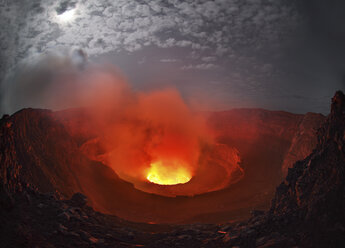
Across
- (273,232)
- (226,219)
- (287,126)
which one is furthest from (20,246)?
(287,126)

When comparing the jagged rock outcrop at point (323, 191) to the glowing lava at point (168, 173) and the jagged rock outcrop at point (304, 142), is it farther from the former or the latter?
the glowing lava at point (168, 173)

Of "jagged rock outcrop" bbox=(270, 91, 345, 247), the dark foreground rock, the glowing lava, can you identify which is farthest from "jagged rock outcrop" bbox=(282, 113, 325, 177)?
the dark foreground rock

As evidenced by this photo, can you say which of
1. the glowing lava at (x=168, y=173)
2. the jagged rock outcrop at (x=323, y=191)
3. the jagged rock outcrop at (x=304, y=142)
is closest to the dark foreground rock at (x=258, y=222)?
the jagged rock outcrop at (x=323, y=191)

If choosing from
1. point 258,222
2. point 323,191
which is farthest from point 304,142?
point 258,222

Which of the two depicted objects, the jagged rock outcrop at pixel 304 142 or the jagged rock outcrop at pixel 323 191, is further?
the jagged rock outcrop at pixel 304 142

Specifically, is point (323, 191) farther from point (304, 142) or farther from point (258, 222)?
point (304, 142)

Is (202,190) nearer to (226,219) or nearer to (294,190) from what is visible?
(226,219)
